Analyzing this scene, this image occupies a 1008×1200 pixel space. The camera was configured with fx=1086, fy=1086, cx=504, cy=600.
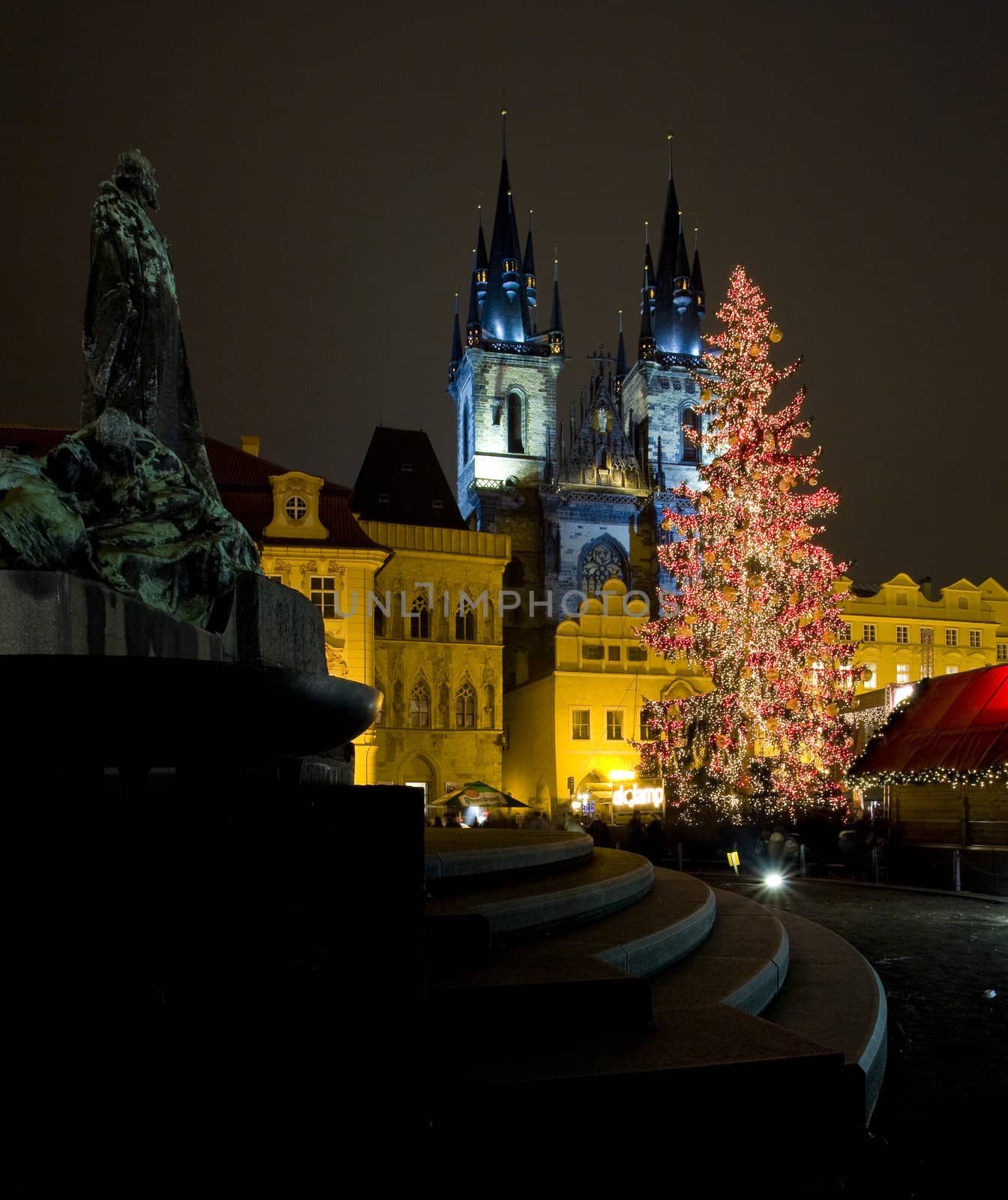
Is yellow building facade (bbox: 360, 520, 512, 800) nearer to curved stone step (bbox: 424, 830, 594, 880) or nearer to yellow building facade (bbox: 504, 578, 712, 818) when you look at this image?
yellow building facade (bbox: 504, 578, 712, 818)

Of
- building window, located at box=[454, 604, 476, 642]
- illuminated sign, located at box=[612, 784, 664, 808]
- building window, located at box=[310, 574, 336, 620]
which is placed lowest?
illuminated sign, located at box=[612, 784, 664, 808]

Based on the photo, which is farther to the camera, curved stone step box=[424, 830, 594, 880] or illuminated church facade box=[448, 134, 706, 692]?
illuminated church facade box=[448, 134, 706, 692]

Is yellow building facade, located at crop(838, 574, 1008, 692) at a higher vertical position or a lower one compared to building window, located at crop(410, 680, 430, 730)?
higher

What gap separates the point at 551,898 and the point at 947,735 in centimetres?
1620

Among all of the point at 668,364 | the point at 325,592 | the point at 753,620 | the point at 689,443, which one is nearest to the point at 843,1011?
the point at 753,620

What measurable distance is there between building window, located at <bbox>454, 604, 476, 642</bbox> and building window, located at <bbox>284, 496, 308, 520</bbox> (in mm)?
8418

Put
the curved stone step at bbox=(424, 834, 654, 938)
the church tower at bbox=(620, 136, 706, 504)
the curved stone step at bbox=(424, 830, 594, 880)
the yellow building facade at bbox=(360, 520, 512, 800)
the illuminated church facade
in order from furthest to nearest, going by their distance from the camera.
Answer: the church tower at bbox=(620, 136, 706, 504) < the illuminated church facade < the yellow building facade at bbox=(360, 520, 512, 800) < the curved stone step at bbox=(424, 830, 594, 880) < the curved stone step at bbox=(424, 834, 654, 938)

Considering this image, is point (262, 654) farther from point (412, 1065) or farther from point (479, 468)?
point (479, 468)

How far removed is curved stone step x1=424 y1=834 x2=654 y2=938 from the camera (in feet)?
14.6

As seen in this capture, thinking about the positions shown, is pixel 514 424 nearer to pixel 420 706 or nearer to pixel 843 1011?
pixel 420 706

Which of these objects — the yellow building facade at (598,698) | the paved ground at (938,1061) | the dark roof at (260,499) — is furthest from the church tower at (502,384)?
the paved ground at (938,1061)

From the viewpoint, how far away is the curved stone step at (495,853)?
16.9ft

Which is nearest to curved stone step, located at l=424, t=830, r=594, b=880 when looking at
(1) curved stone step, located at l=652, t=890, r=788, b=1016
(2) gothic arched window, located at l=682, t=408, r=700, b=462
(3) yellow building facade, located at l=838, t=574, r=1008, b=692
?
(1) curved stone step, located at l=652, t=890, r=788, b=1016

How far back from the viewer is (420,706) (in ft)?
118
